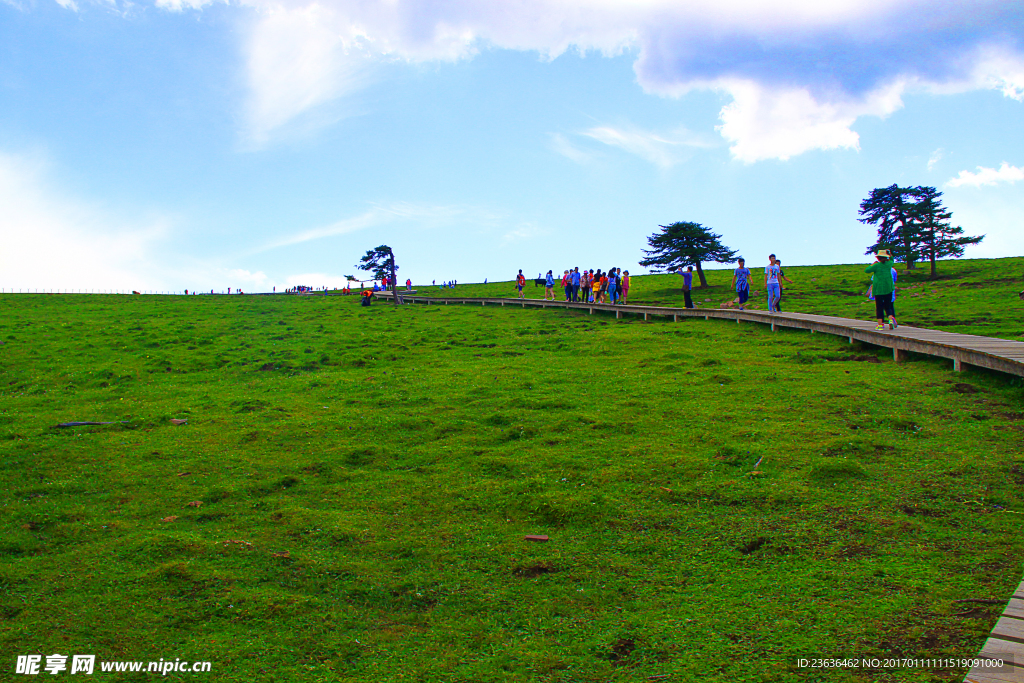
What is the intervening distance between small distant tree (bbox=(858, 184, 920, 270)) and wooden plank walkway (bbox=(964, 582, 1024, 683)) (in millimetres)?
52816

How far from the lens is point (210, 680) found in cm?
503

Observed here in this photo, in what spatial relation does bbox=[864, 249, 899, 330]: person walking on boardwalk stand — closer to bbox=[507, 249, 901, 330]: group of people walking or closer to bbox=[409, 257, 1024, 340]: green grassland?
bbox=[507, 249, 901, 330]: group of people walking

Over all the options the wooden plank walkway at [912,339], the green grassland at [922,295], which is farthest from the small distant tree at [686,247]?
the wooden plank walkway at [912,339]

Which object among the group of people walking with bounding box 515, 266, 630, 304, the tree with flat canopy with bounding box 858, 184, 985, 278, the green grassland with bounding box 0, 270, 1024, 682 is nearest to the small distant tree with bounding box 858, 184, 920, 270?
the tree with flat canopy with bounding box 858, 184, 985, 278

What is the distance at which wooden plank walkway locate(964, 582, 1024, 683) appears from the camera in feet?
13.7

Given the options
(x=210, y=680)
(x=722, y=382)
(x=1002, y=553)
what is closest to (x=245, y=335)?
(x=722, y=382)

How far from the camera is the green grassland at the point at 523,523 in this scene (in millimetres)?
5422

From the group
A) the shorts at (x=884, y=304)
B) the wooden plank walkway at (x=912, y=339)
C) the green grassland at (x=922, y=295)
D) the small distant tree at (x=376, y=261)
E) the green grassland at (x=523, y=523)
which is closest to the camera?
the green grassland at (x=523, y=523)

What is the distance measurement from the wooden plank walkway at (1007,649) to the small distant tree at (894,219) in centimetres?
5282

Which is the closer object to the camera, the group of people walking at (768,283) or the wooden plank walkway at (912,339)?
the wooden plank walkway at (912,339)

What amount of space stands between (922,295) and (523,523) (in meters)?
39.7

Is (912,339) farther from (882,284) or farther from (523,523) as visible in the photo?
(523,523)

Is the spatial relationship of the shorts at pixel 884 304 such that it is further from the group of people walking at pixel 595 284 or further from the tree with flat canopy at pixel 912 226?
the tree with flat canopy at pixel 912 226

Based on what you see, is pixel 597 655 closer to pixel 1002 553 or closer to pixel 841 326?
pixel 1002 553
